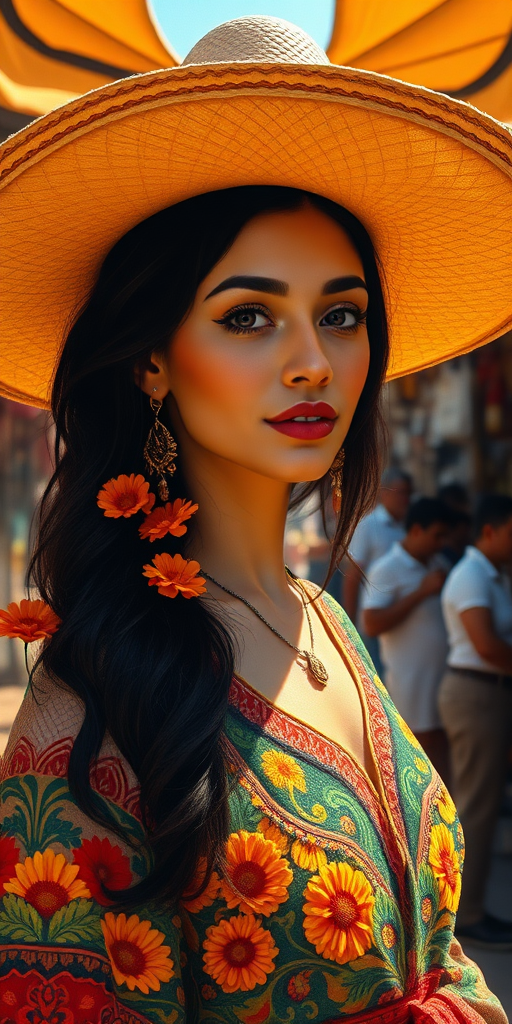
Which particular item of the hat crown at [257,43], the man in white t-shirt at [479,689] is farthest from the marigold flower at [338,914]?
the man in white t-shirt at [479,689]

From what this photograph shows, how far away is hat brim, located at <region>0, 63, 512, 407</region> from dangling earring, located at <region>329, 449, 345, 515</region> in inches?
14.6

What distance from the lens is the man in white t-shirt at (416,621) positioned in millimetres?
4867

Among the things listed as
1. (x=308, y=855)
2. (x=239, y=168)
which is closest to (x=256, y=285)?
(x=239, y=168)

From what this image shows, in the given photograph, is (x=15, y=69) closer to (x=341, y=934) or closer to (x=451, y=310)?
(x=451, y=310)

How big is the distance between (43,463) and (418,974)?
37.8 feet

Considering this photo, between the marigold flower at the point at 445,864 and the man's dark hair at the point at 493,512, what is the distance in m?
3.23

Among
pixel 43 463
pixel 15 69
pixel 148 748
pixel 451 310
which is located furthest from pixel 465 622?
pixel 43 463

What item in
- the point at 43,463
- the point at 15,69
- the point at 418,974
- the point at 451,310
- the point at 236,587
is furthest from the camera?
the point at 43,463

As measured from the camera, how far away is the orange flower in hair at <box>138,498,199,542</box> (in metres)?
1.47

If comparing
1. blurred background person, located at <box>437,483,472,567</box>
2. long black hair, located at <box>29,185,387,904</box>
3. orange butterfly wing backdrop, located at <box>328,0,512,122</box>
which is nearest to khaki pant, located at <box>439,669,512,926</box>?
blurred background person, located at <box>437,483,472,567</box>

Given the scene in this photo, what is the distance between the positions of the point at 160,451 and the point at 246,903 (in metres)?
0.68

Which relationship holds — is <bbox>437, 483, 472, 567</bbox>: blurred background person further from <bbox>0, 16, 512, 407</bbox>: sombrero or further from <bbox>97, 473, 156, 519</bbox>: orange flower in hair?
<bbox>97, 473, 156, 519</bbox>: orange flower in hair

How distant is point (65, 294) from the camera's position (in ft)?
5.58

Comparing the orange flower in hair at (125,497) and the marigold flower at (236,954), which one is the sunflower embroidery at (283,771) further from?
the orange flower in hair at (125,497)
